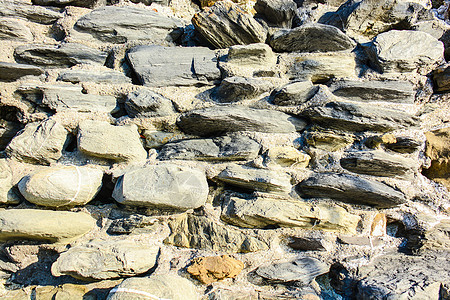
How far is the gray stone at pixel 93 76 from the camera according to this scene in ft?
5.94

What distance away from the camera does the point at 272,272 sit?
1.40 m

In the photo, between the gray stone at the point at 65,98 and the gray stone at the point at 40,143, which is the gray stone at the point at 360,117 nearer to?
the gray stone at the point at 65,98

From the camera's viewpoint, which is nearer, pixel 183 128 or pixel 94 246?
pixel 94 246

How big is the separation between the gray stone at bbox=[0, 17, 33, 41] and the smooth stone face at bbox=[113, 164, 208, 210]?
1230 mm

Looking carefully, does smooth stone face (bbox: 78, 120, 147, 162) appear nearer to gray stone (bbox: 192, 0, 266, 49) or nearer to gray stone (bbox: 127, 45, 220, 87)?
gray stone (bbox: 127, 45, 220, 87)

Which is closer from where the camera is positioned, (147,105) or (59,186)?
(59,186)

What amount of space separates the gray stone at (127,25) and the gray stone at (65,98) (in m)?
0.47

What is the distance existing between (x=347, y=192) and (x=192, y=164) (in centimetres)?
80

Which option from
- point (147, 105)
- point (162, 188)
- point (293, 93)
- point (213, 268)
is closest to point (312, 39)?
point (293, 93)

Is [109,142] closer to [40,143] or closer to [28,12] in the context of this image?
[40,143]

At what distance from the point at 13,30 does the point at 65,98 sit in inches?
25.4

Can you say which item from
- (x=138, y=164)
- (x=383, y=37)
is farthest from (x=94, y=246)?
(x=383, y=37)

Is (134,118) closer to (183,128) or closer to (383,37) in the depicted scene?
(183,128)

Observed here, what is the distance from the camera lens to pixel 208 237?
4.84ft
